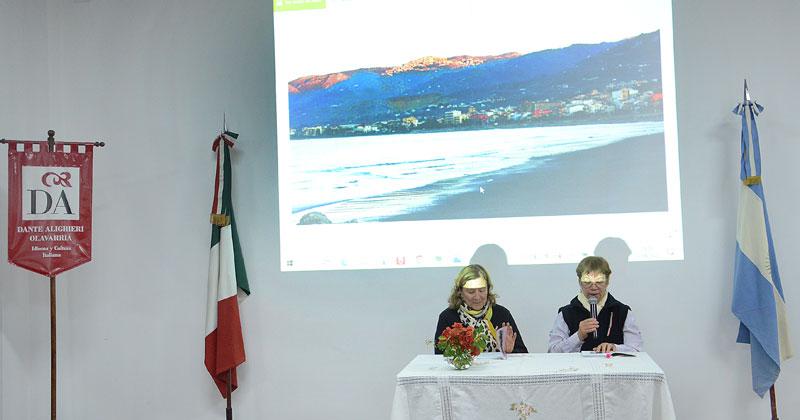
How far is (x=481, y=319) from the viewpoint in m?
4.86

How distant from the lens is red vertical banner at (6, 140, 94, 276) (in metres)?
5.15

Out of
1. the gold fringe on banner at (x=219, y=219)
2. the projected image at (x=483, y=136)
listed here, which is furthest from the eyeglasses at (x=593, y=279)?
the gold fringe on banner at (x=219, y=219)

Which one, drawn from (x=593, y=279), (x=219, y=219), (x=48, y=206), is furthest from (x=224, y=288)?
(x=593, y=279)

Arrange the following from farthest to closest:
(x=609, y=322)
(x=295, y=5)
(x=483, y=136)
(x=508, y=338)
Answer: (x=295, y=5), (x=483, y=136), (x=609, y=322), (x=508, y=338)

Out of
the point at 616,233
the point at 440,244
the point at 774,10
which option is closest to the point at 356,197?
the point at 440,244

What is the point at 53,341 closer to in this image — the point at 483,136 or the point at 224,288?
the point at 224,288

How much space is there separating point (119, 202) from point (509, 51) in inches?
112

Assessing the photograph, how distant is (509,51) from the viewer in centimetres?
557

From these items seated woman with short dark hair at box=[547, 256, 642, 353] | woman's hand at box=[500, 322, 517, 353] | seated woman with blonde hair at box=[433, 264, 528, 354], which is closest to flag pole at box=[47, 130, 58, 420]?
seated woman with blonde hair at box=[433, 264, 528, 354]

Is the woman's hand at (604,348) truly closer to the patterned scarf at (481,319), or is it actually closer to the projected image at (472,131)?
Answer: the patterned scarf at (481,319)

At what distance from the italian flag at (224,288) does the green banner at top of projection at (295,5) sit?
3.04ft

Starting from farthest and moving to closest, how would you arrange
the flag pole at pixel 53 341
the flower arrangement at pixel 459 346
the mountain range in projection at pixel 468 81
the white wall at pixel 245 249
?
1. the mountain range in projection at pixel 468 81
2. the white wall at pixel 245 249
3. the flag pole at pixel 53 341
4. the flower arrangement at pixel 459 346

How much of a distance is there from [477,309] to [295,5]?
243 centimetres

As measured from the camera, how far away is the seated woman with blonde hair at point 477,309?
4809 mm
